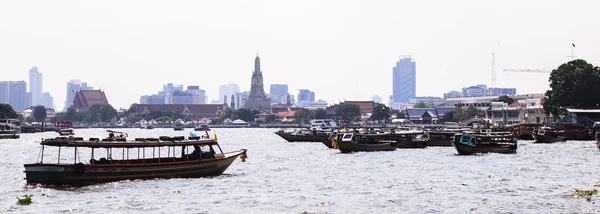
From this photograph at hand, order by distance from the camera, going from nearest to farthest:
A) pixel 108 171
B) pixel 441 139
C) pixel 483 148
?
1. pixel 108 171
2. pixel 483 148
3. pixel 441 139

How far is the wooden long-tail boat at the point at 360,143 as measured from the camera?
321ft

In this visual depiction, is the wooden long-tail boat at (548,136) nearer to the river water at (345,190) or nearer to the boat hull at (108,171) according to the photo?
the river water at (345,190)

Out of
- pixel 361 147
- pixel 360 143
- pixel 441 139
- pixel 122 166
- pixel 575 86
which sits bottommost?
pixel 122 166

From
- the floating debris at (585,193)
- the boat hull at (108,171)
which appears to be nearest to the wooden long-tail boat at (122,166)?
the boat hull at (108,171)

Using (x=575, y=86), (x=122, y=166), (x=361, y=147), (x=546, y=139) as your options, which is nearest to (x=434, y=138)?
(x=546, y=139)

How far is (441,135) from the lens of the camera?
12275 centimetres

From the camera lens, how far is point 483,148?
306 ft

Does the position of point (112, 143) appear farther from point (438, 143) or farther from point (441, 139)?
point (441, 139)

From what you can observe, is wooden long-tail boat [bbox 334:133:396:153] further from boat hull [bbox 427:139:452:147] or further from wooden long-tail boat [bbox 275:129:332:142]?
wooden long-tail boat [bbox 275:129:332:142]

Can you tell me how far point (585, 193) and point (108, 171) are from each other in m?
29.1

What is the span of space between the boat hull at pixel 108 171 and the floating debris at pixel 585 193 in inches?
973

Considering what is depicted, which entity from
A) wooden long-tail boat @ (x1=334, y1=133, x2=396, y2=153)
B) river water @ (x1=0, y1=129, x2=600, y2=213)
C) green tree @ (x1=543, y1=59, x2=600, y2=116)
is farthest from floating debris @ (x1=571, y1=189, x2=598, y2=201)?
green tree @ (x1=543, y1=59, x2=600, y2=116)

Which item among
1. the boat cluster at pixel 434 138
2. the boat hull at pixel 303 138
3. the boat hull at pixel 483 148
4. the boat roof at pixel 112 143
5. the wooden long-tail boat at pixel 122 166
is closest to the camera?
the wooden long-tail boat at pixel 122 166

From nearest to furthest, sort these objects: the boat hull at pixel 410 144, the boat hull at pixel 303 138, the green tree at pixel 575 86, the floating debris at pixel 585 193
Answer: the floating debris at pixel 585 193 → the boat hull at pixel 410 144 → the boat hull at pixel 303 138 → the green tree at pixel 575 86
